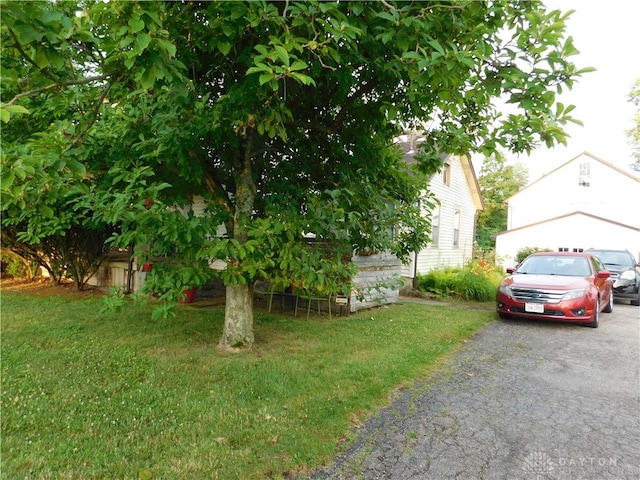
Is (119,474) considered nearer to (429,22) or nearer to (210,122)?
(210,122)

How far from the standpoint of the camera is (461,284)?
11477mm

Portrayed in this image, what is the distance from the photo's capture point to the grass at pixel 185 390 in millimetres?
2781

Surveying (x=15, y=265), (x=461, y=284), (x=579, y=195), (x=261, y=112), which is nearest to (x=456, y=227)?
(x=461, y=284)

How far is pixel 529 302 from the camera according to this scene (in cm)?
780

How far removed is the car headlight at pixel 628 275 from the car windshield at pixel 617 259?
790mm

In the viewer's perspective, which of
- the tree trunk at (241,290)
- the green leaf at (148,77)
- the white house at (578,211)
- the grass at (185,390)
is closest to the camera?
the green leaf at (148,77)

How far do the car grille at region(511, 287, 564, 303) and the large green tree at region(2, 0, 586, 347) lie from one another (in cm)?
338

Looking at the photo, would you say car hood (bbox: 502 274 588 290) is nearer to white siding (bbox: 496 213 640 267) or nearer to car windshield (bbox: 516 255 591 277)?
car windshield (bbox: 516 255 591 277)

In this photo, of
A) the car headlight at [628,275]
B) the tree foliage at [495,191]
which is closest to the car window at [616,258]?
the car headlight at [628,275]

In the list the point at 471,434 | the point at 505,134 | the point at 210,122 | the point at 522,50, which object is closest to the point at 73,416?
the point at 210,122

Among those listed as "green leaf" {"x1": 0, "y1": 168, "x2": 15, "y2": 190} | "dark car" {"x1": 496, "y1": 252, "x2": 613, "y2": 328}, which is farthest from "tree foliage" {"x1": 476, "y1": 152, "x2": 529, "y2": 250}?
"green leaf" {"x1": 0, "y1": 168, "x2": 15, "y2": 190}

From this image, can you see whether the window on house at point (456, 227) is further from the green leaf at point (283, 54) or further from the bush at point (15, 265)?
the green leaf at point (283, 54)

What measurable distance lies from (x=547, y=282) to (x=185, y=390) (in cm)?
723

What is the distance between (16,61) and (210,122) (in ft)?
5.58
